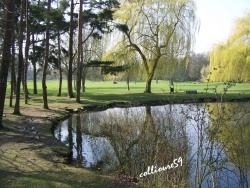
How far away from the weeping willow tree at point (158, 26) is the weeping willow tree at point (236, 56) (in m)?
3.94

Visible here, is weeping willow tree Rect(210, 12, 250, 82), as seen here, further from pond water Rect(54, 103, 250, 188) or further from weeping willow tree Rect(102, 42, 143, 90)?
pond water Rect(54, 103, 250, 188)

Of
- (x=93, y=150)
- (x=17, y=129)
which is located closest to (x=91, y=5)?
(x=17, y=129)

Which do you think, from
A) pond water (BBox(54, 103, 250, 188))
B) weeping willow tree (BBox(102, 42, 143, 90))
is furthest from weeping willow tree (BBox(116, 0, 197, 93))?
pond water (BBox(54, 103, 250, 188))

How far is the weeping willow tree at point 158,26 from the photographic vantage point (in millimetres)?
34062

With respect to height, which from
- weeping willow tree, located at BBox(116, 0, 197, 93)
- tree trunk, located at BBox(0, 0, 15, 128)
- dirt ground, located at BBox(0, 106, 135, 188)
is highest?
weeping willow tree, located at BBox(116, 0, 197, 93)

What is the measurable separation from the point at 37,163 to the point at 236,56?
2981cm

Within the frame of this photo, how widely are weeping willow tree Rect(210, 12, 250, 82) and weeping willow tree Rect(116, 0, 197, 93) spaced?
3.94 metres

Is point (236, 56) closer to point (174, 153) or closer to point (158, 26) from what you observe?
point (158, 26)

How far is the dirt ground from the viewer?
262 inches

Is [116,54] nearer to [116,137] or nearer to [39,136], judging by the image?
[39,136]

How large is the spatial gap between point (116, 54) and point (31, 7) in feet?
45.1

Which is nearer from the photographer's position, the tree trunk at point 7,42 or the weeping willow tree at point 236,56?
the tree trunk at point 7,42

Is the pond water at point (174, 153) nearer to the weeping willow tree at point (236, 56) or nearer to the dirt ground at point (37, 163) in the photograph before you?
the dirt ground at point (37, 163)

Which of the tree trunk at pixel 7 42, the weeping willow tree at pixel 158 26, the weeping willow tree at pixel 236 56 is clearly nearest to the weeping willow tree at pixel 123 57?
the weeping willow tree at pixel 158 26
